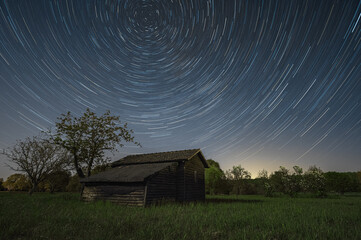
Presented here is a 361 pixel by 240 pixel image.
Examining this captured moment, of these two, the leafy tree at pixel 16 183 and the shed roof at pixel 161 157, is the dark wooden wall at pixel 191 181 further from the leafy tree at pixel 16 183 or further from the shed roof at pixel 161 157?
the leafy tree at pixel 16 183

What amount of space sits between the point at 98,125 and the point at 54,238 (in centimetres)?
2336

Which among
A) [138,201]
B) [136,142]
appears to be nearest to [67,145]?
[136,142]

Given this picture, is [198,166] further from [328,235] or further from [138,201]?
[328,235]

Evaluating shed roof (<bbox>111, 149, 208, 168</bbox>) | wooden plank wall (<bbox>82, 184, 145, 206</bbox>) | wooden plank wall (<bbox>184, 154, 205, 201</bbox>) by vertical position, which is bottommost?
wooden plank wall (<bbox>82, 184, 145, 206</bbox>)

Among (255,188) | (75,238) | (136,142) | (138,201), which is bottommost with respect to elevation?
(75,238)

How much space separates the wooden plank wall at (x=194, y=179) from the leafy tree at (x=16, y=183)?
50028 mm

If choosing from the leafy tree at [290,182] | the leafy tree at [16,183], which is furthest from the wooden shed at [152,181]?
the leafy tree at [16,183]

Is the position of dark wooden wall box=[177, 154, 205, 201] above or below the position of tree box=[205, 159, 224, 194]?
below

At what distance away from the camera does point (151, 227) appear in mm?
7480

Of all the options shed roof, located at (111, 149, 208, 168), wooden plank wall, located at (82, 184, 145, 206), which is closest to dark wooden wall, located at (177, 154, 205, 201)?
shed roof, located at (111, 149, 208, 168)

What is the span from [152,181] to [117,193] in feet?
11.5

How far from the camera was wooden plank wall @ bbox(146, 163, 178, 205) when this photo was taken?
690 inches

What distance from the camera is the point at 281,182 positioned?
162 ft

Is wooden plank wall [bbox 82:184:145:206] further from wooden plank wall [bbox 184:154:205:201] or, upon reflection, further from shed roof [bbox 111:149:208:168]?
wooden plank wall [bbox 184:154:205:201]
